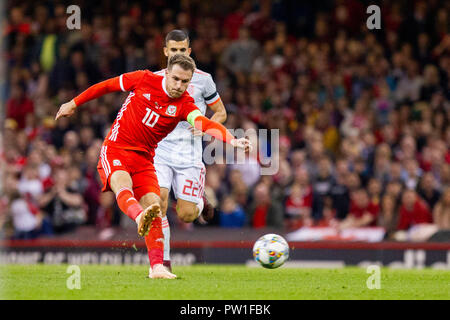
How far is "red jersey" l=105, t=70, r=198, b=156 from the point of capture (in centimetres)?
963

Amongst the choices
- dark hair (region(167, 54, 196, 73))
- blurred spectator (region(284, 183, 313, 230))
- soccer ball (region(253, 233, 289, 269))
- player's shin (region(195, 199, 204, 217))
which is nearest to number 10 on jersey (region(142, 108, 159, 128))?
dark hair (region(167, 54, 196, 73))

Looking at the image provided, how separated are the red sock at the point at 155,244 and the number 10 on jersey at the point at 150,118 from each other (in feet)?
3.41

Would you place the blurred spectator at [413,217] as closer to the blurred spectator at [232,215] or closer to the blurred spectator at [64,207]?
the blurred spectator at [232,215]

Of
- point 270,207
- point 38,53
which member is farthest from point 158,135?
point 38,53

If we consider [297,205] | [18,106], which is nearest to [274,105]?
[297,205]

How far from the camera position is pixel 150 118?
9.66m

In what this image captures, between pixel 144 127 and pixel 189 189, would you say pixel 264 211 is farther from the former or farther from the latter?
pixel 144 127

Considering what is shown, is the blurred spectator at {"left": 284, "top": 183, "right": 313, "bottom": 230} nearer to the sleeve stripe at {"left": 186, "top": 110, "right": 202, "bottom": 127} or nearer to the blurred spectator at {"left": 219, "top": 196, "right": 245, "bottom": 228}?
the blurred spectator at {"left": 219, "top": 196, "right": 245, "bottom": 228}

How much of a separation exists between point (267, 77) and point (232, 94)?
0.85 meters

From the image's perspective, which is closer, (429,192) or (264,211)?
(429,192)

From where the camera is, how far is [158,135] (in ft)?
32.2

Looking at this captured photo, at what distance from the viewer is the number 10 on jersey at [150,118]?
9648 mm

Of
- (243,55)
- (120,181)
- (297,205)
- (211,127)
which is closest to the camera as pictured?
(211,127)

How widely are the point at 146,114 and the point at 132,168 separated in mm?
565
